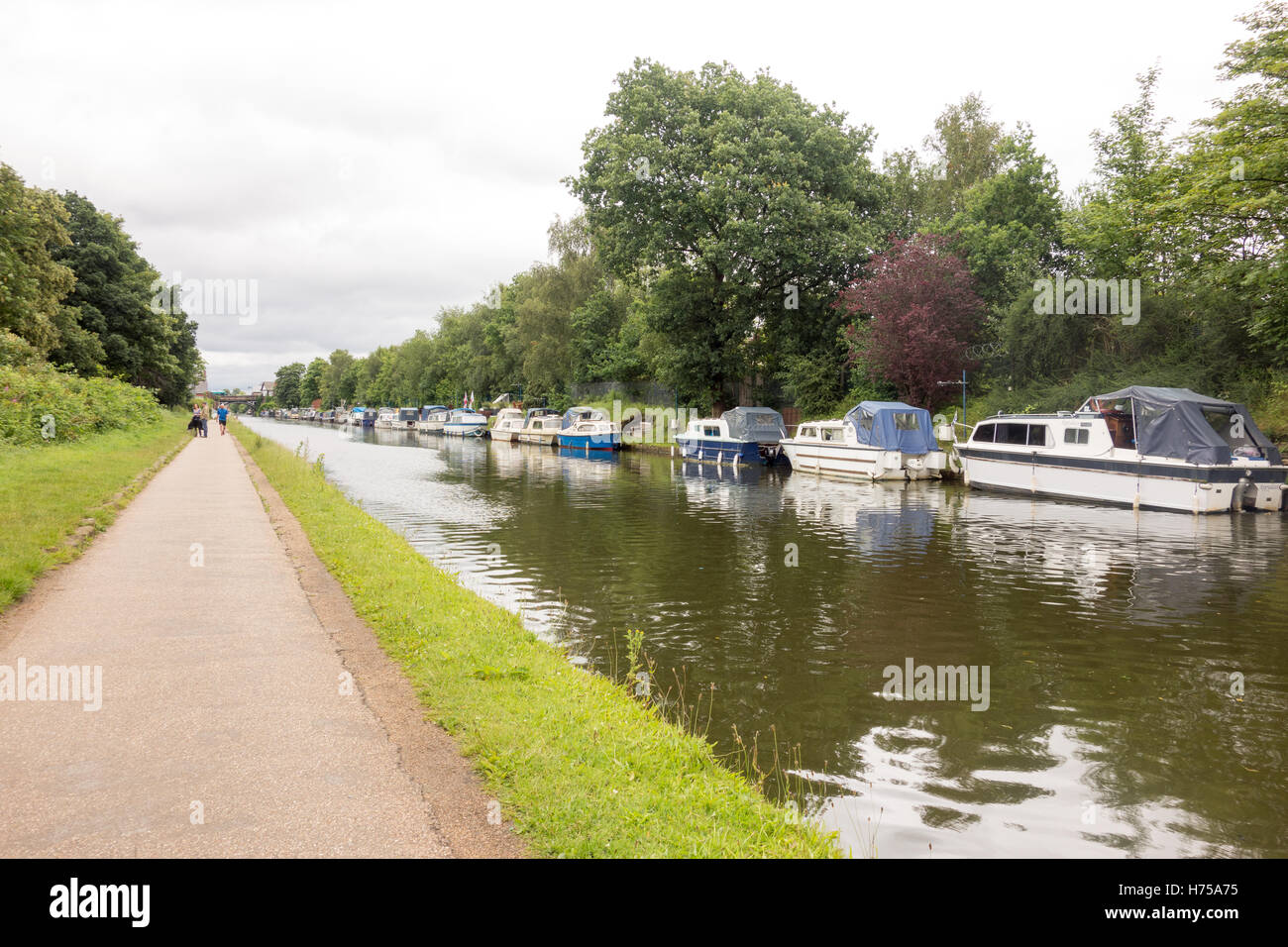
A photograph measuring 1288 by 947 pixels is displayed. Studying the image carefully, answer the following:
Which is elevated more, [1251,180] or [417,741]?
[1251,180]

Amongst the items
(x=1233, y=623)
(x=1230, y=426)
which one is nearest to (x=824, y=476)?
(x=1230, y=426)

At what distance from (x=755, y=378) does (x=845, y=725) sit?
40874 mm

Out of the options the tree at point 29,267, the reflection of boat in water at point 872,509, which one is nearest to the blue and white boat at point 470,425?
the tree at point 29,267

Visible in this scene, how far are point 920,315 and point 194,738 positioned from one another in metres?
30.8

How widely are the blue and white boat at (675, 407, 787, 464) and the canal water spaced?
1555cm

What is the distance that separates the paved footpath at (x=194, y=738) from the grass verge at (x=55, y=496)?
1.97 ft

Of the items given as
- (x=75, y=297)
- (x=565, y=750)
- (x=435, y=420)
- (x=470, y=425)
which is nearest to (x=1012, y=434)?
(x=565, y=750)

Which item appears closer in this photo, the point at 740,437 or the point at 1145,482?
the point at 1145,482

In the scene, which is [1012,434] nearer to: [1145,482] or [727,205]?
[1145,482]

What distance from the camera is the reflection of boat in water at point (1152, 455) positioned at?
19.6m

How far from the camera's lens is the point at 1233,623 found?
9.71 m

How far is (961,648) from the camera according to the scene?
344 inches

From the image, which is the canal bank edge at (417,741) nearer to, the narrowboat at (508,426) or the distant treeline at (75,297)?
the distant treeline at (75,297)

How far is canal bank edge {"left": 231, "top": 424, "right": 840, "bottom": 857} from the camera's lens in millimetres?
4105
